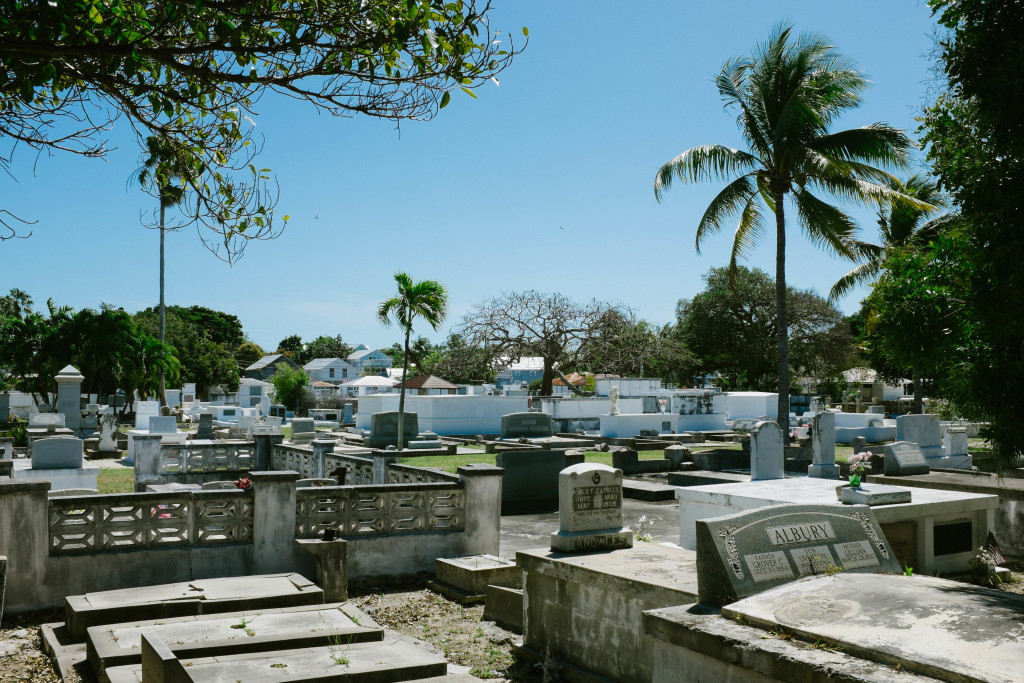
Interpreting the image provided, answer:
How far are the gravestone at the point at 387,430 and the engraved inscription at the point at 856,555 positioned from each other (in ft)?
69.1

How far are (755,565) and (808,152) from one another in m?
17.9

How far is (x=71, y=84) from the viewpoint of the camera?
19.7 ft

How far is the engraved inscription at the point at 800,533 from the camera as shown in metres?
5.03

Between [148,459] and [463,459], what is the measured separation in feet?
30.4

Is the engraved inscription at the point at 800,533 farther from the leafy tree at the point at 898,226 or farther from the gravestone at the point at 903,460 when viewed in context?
the leafy tree at the point at 898,226

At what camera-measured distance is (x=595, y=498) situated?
24.4 feet

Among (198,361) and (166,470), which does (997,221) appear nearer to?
(166,470)

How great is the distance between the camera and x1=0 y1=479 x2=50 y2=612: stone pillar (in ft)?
25.5

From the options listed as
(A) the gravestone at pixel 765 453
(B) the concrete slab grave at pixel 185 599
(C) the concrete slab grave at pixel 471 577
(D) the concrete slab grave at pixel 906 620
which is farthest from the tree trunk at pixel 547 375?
(D) the concrete slab grave at pixel 906 620

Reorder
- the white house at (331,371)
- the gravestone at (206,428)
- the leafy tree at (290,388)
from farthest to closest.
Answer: the white house at (331,371), the leafy tree at (290,388), the gravestone at (206,428)

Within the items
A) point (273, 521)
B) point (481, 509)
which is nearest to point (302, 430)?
point (481, 509)

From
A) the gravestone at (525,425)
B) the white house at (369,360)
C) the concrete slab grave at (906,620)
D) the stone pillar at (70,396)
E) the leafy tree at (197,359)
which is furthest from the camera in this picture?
the white house at (369,360)

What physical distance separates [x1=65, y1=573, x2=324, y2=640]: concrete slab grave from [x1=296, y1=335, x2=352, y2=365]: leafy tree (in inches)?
4563

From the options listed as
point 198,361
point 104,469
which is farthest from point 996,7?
point 198,361
